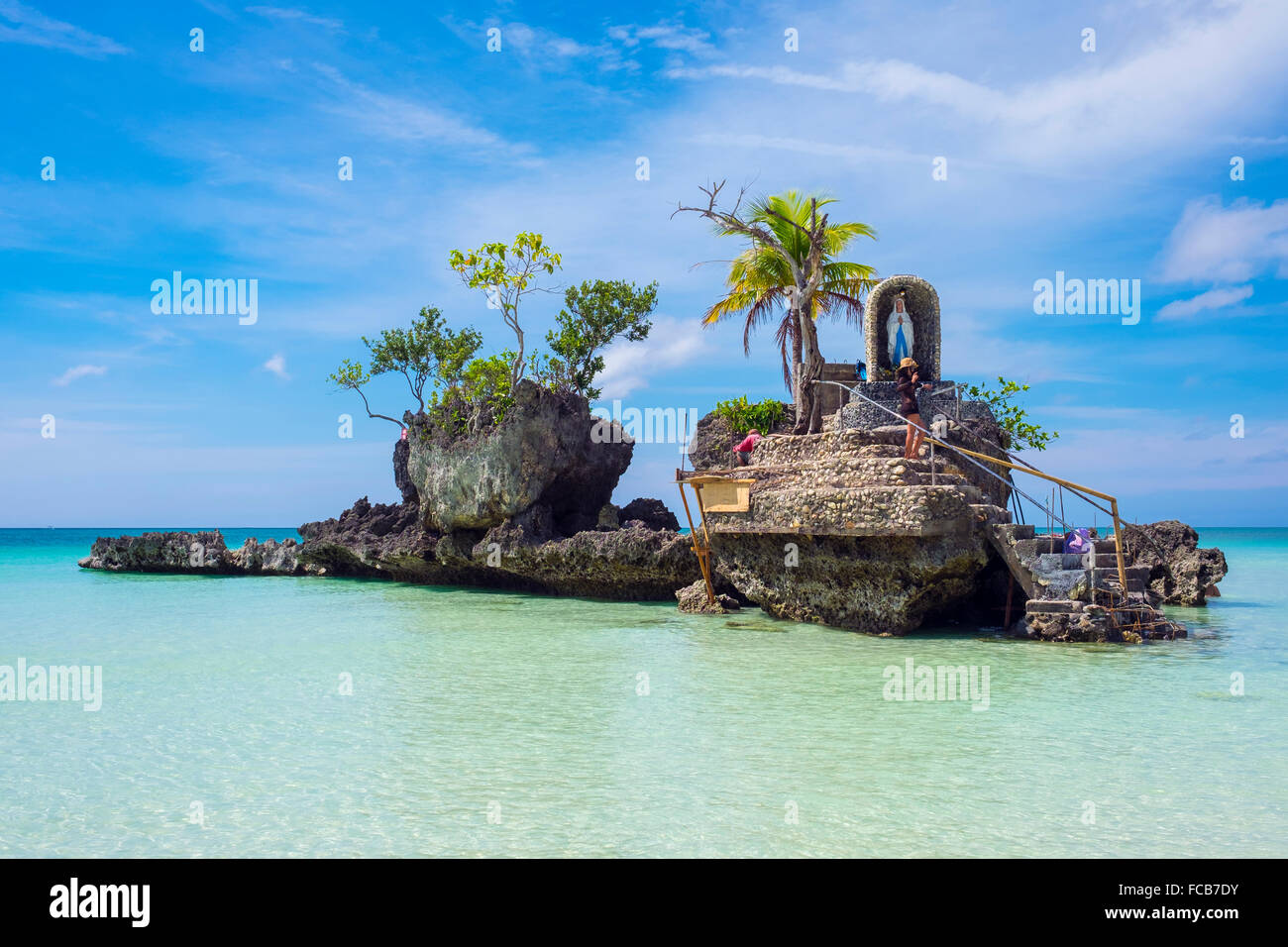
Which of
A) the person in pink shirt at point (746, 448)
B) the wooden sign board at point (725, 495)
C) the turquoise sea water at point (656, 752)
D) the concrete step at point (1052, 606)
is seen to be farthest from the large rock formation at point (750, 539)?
the turquoise sea water at point (656, 752)

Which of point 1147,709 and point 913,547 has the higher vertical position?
point 913,547

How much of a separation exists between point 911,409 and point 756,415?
7.24 metres

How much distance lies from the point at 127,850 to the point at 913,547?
1019 cm

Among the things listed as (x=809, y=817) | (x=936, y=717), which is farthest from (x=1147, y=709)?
(x=809, y=817)

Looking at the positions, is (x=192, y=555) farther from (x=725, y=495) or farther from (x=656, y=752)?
(x=656, y=752)

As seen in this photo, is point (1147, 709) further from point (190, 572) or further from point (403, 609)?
point (190, 572)

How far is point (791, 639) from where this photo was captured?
12.8 meters

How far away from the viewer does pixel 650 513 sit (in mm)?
25969

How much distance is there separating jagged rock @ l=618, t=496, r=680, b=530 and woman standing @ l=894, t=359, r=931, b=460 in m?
12.3

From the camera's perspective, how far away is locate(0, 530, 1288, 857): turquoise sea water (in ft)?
17.0

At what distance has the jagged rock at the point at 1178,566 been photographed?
1848cm

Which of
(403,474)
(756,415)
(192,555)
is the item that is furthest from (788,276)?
(192,555)

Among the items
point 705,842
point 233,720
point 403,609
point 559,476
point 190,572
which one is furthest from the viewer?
point 190,572
